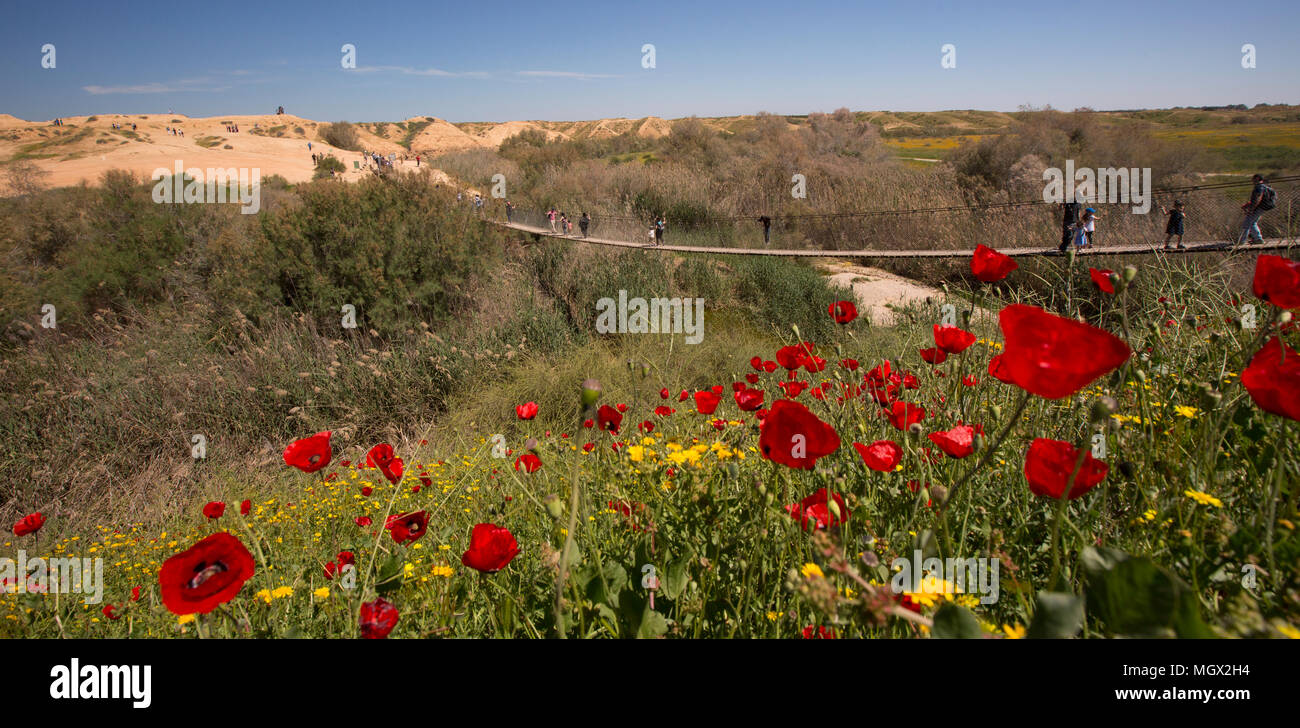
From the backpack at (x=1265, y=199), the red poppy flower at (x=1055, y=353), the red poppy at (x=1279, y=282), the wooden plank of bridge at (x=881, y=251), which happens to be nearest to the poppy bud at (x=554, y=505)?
the red poppy flower at (x=1055, y=353)

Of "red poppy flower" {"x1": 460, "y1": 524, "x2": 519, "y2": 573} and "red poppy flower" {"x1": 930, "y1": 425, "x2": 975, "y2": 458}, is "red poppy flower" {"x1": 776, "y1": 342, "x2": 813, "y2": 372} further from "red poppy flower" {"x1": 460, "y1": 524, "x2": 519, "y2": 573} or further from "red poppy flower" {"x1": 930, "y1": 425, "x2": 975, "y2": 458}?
"red poppy flower" {"x1": 460, "y1": 524, "x2": 519, "y2": 573}

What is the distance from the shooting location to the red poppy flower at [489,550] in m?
1.11

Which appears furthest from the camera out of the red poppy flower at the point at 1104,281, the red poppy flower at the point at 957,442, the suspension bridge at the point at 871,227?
the suspension bridge at the point at 871,227

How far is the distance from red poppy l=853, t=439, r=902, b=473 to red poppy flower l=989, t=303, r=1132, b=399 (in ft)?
1.59

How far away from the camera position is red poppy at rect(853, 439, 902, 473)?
4.21 ft

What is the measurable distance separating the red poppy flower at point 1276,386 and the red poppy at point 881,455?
0.60 m

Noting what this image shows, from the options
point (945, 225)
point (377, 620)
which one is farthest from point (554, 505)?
point (945, 225)

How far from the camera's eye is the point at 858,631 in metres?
1.19

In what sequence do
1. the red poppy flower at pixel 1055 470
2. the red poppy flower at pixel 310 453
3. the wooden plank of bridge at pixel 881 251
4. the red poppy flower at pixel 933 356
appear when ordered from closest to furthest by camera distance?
the red poppy flower at pixel 1055 470 < the red poppy flower at pixel 310 453 < the red poppy flower at pixel 933 356 < the wooden plank of bridge at pixel 881 251

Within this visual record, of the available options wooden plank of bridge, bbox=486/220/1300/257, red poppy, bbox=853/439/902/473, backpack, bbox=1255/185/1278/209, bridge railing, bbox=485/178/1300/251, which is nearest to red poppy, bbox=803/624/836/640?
red poppy, bbox=853/439/902/473

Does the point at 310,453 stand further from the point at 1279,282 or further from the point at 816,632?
the point at 1279,282

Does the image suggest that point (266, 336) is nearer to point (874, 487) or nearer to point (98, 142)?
point (874, 487)

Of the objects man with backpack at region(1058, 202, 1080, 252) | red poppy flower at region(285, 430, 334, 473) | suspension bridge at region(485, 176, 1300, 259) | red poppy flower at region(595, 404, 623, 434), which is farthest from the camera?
suspension bridge at region(485, 176, 1300, 259)

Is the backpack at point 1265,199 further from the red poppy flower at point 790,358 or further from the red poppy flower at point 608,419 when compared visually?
the red poppy flower at point 608,419
